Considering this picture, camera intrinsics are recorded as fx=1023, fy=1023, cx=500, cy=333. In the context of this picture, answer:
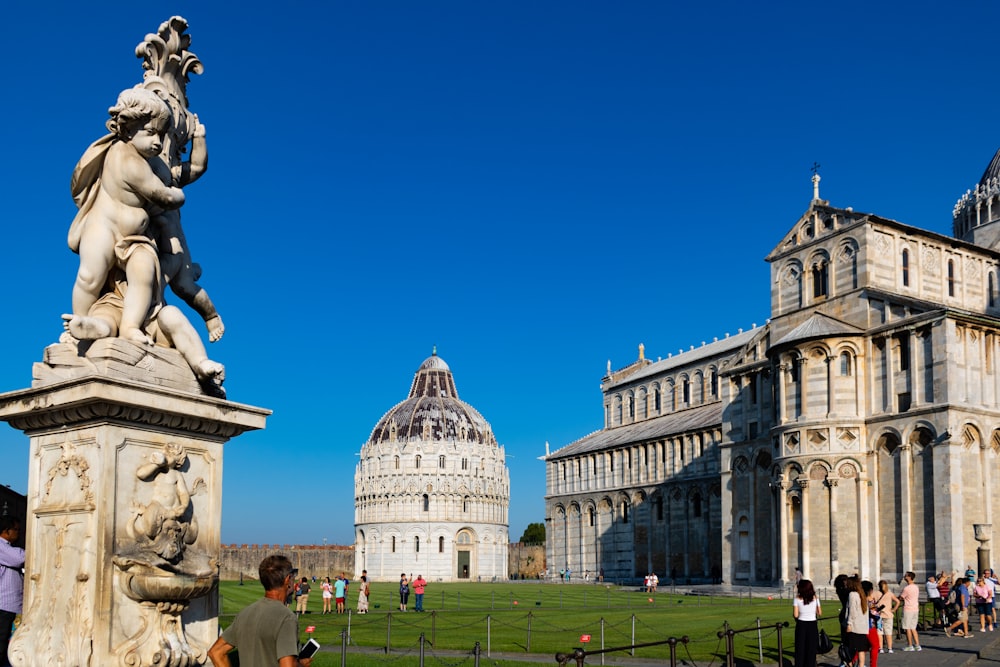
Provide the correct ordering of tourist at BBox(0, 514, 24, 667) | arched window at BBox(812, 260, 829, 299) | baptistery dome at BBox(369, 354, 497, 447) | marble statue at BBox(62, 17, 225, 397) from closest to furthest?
marble statue at BBox(62, 17, 225, 397) < tourist at BBox(0, 514, 24, 667) < arched window at BBox(812, 260, 829, 299) < baptistery dome at BBox(369, 354, 497, 447)

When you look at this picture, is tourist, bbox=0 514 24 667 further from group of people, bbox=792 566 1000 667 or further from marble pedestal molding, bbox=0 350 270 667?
group of people, bbox=792 566 1000 667

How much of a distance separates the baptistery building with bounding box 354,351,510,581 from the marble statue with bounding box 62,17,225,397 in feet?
430

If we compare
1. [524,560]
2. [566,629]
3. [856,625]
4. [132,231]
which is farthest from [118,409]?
[524,560]

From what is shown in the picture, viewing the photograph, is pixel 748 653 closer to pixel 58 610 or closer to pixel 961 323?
pixel 58 610

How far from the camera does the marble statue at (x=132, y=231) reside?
657 cm

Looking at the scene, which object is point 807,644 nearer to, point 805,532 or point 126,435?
point 126,435

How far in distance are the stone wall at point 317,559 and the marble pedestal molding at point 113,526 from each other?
88.5m

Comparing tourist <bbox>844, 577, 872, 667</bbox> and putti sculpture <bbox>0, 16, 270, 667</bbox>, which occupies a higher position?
putti sculpture <bbox>0, 16, 270, 667</bbox>

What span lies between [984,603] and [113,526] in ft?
86.6

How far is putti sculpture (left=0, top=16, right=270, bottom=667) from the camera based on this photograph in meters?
6.06

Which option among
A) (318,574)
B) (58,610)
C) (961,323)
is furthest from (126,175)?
(318,574)

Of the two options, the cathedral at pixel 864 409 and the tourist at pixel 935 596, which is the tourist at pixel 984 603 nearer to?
the tourist at pixel 935 596

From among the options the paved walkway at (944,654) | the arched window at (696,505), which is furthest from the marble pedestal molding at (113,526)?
the arched window at (696,505)

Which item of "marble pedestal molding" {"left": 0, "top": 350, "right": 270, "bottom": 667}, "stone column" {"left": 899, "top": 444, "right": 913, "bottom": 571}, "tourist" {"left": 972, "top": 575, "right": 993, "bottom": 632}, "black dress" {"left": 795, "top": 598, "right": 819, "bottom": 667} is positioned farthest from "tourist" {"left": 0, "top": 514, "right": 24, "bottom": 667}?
"stone column" {"left": 899, "top": 444, "right": 913, "bottom": 571}
